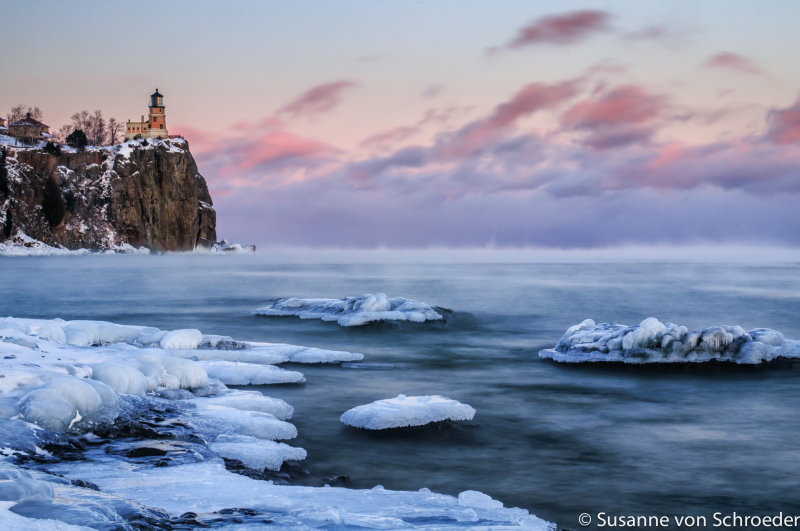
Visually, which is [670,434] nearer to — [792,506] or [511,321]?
[792,506]

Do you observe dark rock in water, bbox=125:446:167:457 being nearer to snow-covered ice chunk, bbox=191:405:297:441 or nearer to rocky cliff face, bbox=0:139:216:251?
snow-covered ice chunk, bbox=191:405:297:441

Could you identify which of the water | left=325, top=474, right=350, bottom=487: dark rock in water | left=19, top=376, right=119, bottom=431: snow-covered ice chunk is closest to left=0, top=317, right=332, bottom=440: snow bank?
left=19, top=376, right=119, bottom=431: snow-covered ice chunk

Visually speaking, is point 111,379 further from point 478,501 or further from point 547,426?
point 547,426

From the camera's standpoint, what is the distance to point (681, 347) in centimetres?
2019

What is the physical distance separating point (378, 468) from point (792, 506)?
18.1 feet

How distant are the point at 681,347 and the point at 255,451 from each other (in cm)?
1410

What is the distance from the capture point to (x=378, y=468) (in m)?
10.5

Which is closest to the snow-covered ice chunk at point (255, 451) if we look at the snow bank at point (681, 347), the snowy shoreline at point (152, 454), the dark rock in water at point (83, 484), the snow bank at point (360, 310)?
the snowy shoreline at point (152, 454)

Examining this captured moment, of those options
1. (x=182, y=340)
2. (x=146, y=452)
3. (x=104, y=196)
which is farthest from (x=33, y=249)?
(x=146, y=452)

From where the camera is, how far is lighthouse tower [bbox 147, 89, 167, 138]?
548ft

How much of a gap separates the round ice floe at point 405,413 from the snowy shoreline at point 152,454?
132 cm

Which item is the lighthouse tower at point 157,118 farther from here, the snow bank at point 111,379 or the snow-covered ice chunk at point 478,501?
the snow-covered ice chunk at point 478,501

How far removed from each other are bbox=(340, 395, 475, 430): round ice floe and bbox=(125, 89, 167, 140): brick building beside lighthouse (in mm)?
166285

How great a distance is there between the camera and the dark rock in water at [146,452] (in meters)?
9.84
